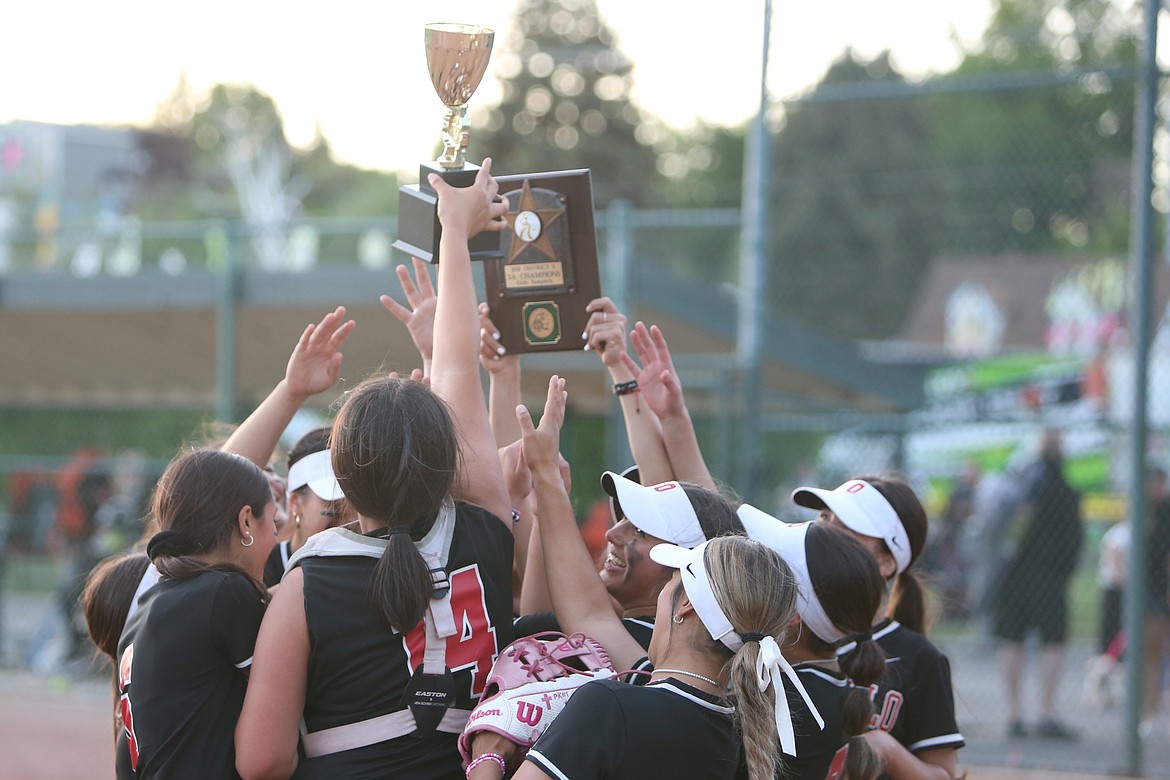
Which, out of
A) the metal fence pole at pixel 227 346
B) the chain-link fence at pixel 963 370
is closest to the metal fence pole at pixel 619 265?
the chain-link fence at pixel 963 370

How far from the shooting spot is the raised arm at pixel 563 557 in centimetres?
263

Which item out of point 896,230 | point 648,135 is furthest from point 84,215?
point 648,135

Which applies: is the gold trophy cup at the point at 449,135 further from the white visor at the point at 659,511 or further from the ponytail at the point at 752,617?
the ponytail at the point at 752,617

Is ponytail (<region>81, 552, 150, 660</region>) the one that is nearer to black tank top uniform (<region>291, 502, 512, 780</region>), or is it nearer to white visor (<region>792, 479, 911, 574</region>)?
black tank top uniform (<region>291, 502, 512, 780</region>)

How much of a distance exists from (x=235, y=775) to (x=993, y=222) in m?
26.4

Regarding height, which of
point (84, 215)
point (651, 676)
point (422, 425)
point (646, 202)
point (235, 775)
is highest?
point (646, 202)

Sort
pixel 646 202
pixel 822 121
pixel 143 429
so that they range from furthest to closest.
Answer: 1. pixel 646 202
2. pixel 822 121
3. pixel 143 429

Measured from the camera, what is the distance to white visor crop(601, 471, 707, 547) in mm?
2703

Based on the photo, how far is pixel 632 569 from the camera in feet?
9.16

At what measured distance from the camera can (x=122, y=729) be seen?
8.65 ft

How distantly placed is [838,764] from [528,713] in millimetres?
892

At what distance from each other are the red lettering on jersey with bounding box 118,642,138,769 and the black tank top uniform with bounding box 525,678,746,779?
0.88 meters

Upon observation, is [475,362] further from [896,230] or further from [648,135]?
[648,135]

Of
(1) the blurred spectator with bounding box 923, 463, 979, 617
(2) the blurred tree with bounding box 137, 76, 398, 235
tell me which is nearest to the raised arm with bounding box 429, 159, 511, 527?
(1) the blurred spectator with bounding box 923, 463, 979, 617
